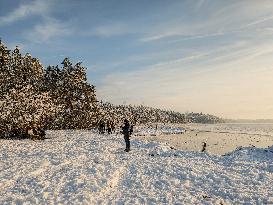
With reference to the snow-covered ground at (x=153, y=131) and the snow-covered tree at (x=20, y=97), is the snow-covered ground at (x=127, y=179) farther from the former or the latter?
the snow-covered ground at (x=153, y=131)

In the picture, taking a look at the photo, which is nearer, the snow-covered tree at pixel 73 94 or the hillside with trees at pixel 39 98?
the hillside with trees at pixel 39 98

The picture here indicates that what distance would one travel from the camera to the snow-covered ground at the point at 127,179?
16828 millimetres

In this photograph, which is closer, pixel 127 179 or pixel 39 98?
pixel 127 179

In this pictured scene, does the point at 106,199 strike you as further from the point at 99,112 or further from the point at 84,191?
the point at 99,112

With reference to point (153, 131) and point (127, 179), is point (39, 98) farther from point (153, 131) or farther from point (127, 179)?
point (153, 131)

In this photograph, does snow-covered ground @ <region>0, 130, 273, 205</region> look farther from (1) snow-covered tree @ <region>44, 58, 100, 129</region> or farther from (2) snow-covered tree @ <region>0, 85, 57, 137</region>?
(1) snow-covered tree @ <region>44, 58, 100, 129</region>

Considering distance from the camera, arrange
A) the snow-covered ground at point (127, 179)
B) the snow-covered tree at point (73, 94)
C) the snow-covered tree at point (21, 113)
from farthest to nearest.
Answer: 1. the snow-covered tree at point (73, 94)
2. the snow-covered tree at point (21, 113)
3. the snow-covered ground at point (127, 179)

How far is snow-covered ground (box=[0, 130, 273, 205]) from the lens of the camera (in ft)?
55.2

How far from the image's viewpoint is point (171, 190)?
60.8 feet

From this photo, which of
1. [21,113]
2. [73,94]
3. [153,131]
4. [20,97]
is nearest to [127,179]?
[21,113]

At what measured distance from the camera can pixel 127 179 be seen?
21.1 metres

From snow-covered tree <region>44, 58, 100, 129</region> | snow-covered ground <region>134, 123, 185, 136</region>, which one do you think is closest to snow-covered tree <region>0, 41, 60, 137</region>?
snow-covered tree <region>44, 58, 100, 129</region>

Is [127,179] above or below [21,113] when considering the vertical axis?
below

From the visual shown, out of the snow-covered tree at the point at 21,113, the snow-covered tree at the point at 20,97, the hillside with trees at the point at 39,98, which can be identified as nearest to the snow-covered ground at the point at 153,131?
the hillside with trees at the point at 39,98
